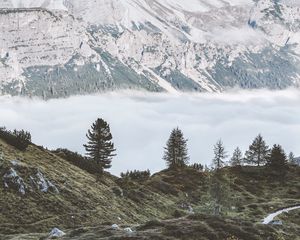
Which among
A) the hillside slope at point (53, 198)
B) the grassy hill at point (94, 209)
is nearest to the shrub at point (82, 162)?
the grassy hill at point (94, 209)

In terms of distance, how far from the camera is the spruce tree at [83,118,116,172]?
88500 millimetres

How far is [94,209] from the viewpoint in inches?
2557

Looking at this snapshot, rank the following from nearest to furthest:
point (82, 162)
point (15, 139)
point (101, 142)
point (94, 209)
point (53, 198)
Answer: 1. point (53, 198)
2. point (94, 209)
3. point (15, 139)
4. point (82, 162)
5. point (101, 142)

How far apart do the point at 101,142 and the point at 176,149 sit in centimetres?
6923

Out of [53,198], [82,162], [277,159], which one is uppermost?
[277,159]

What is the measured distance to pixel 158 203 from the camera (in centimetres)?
8988

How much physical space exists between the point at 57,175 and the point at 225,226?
35.2 m

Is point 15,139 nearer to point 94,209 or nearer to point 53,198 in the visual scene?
point 53,198

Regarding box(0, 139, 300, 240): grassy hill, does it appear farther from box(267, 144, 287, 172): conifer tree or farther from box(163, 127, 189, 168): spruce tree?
box(267, 144, 287, 172): conifer tree

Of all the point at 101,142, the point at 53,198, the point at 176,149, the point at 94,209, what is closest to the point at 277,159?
the point at 176,149

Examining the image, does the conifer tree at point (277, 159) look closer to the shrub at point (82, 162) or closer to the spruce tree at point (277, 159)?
the spruce tree at point (277, 159)

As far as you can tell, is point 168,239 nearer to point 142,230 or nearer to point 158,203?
point 142,230

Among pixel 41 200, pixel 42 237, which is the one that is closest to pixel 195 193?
pixel 41 200

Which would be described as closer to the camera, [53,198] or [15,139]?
[53,198]
